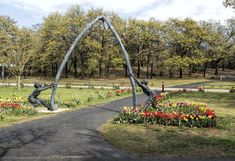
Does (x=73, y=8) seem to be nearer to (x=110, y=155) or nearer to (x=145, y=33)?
(x=145, y=33)

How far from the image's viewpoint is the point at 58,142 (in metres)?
11.2

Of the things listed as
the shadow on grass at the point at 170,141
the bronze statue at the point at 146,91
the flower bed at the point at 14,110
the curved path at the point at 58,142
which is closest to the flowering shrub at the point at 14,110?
the flower bed at the point at 14,110

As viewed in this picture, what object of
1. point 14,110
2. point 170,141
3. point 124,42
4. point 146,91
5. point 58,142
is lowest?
point 170,141

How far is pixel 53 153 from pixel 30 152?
2.48 feet

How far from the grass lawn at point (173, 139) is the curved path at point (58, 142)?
59 cm

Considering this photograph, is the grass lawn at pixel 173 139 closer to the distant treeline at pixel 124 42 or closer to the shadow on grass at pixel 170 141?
the shadow on grass at pixel 170 141

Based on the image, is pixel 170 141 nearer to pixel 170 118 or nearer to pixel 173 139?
pixel 173 139

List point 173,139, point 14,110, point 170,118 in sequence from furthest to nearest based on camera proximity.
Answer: point 14,110, point 170,118, point 173,139

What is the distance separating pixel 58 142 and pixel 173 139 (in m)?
4.33

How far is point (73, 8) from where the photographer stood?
62531mm

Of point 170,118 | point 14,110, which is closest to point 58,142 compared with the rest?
point 170,118

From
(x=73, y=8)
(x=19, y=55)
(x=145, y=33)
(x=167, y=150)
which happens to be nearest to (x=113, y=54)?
(x=145, y=33)

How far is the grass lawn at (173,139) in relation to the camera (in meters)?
10.3

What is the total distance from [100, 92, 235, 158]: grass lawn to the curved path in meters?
0.59
